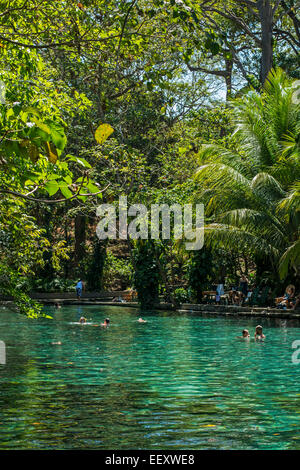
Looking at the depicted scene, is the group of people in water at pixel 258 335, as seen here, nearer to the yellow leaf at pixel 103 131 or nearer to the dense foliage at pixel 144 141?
the dense foliage at pixel 144 141

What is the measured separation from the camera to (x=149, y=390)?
11.2 metres

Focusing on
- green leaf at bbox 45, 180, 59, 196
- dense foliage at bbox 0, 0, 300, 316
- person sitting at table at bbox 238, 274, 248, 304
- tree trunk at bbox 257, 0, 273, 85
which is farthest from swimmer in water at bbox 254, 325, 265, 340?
tree trunk at bbox 257, 0, 273, 85

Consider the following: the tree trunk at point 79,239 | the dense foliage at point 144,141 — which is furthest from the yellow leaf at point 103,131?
the tree trunk at point 79,239

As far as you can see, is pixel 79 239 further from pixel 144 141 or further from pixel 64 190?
pixel 64 190

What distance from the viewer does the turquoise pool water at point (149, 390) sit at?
789cm

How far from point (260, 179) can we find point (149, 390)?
49.3 ft

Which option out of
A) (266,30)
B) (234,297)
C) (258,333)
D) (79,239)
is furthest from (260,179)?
(79,239)

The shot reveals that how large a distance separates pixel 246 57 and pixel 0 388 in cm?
3399

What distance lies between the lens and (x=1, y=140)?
565cm

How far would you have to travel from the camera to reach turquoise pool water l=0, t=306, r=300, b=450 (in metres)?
7.89

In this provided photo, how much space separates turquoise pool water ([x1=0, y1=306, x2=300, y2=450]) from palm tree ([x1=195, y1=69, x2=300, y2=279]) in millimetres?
5066

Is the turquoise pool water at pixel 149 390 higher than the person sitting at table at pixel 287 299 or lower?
lower

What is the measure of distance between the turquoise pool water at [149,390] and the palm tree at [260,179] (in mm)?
5066
